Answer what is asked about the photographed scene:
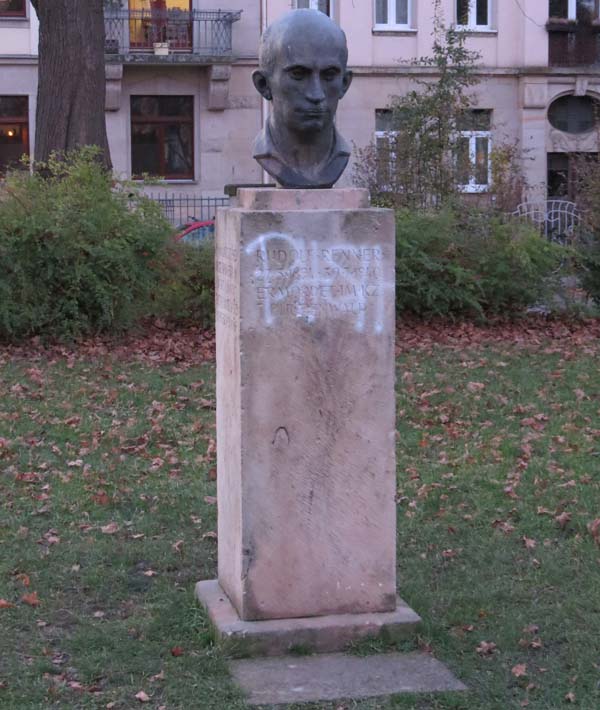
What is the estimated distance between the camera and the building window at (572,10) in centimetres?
3272

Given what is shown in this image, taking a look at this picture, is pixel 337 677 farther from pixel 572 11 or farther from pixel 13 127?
pixel 572 11

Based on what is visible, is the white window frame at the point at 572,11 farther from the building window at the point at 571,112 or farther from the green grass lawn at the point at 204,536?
the green grass lawn at the point at 204,536

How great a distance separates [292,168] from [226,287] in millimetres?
652

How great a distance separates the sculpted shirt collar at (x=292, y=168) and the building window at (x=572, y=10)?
28.6m

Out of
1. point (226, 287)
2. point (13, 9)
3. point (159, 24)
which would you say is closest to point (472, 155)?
point (159, 24)

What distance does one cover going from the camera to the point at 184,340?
14.8 metres

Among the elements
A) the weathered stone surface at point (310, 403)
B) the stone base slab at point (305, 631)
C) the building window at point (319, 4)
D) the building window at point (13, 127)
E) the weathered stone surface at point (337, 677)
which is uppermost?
the building window at point (319, 4)

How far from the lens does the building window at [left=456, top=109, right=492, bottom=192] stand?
22.2 metres


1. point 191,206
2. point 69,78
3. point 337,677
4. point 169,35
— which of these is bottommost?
point 337,677

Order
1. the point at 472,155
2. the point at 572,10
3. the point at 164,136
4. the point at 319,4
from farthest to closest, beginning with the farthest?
the point at 572,10, the point at 164,136, the point at 319,4, the point at 472,155

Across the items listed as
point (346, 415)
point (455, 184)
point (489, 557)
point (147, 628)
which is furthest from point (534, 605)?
point (455, 184)

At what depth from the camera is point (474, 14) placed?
32.5 metres

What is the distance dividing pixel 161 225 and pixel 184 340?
1419 mm

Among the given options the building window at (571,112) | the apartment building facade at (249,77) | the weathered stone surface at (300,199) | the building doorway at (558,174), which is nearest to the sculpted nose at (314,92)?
the weathered stone surface at (300,199)
